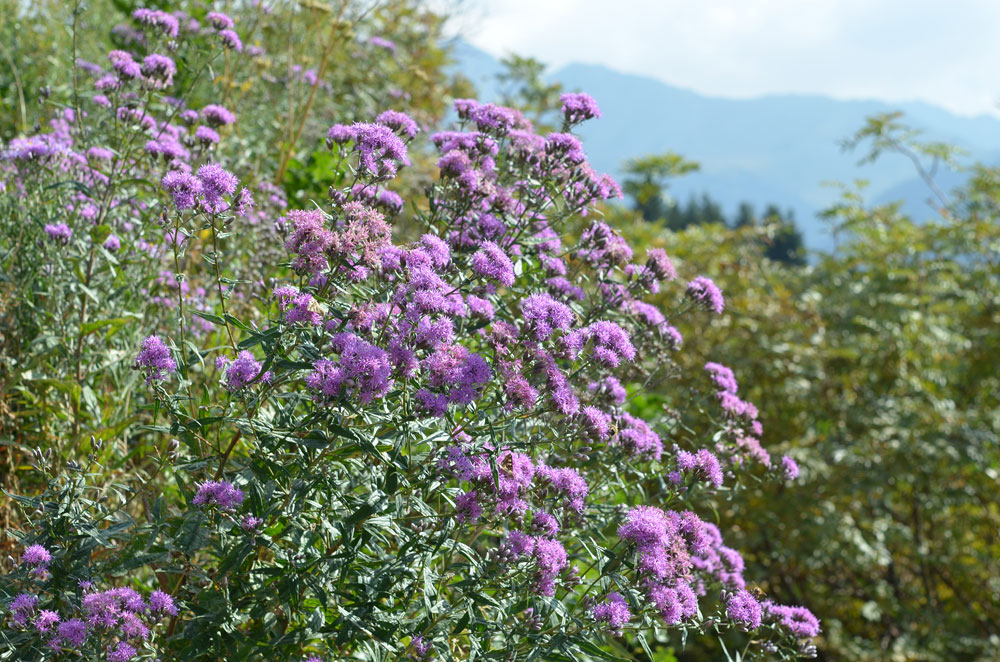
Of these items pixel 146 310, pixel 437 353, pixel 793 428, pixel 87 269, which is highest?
pixel 437 353

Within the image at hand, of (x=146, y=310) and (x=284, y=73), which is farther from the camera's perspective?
(x=284, y=73)

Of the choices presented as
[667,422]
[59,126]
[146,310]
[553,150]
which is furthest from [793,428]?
[59,126]

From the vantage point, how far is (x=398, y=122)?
2.97m

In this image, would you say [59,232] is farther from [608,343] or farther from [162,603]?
[608,343]

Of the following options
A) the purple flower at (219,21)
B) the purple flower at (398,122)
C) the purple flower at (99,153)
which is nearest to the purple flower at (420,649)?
the purple flower at (398,122)

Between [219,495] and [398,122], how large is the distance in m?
1.54

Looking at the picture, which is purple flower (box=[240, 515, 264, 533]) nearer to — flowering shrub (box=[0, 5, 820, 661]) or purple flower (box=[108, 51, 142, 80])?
flowering shrub (box=[0, 5, 820, 661])

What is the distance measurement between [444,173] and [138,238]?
1818mm

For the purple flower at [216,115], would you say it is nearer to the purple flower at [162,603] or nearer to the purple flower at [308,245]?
the purple flower at [308,245]

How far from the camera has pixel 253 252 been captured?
4.36 meters

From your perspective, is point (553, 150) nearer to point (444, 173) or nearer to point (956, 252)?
point (444, 173)

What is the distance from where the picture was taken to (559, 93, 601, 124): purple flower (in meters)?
3.48

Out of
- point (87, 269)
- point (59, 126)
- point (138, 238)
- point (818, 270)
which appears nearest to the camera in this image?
point (87, 269)

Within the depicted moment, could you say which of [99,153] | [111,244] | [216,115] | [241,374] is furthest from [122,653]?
[99,153]
